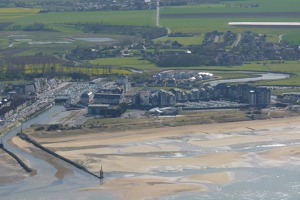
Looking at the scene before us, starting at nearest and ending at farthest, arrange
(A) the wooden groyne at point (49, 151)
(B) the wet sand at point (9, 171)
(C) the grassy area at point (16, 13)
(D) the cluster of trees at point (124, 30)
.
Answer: (B) the wet sand at point (9, 171), (A) the wooden groyne at point (49, 151), (D) the cluster of trees at point (124, 30), (C) the grassy area at point (16, 13)

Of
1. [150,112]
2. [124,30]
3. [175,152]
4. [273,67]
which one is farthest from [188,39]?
[175,152]

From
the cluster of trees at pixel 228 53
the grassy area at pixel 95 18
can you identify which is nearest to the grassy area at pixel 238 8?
the grassy area at pixel 95 18

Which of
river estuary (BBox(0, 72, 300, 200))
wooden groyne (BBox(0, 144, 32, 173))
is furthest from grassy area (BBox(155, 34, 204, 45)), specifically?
wooden groyne (BBox(0, 144, 32, 173))

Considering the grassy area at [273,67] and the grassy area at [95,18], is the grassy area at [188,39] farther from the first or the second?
the grassy area at [273,67]

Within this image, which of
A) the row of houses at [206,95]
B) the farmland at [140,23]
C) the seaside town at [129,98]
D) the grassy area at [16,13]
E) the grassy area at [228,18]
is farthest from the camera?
the grassy area at [16,13]

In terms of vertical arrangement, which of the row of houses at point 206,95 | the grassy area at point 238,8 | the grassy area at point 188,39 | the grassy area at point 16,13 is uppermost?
the grassy area at point 238,8
